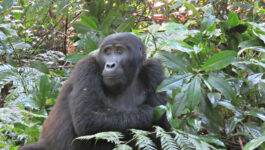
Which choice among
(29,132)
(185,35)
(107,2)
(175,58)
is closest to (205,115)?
(175,58)

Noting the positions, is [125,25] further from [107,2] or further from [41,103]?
[41,103]

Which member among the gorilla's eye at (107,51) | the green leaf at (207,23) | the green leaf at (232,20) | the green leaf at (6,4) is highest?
the green leaf at (6,4)

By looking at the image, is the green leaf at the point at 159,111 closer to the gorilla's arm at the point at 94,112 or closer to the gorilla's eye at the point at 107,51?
the gorilla's arm at the point at 94,112

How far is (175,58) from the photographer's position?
108 inches

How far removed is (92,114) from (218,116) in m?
1.12

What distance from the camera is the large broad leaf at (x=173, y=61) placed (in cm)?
269

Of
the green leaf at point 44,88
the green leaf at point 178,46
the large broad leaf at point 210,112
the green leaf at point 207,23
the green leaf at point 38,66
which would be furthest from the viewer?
the green leaf at point 38,66

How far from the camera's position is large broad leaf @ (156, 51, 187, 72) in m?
2.69

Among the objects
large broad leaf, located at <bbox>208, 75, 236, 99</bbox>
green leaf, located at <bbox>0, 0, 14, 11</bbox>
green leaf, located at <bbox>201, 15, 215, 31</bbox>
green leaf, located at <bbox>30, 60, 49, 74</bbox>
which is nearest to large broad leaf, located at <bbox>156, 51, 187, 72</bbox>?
large broad leaf, located at <bbox>208, 75, 236, 99</bbox>

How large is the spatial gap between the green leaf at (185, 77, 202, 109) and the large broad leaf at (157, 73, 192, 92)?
90 mm

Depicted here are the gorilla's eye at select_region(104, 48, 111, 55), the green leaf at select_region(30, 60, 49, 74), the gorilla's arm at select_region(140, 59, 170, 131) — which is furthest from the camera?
the green leaf at select_region(30, 60, 49, 74)

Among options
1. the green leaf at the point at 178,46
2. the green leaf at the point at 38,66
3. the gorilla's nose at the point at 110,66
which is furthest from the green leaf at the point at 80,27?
the green leaf at the point at 178,46

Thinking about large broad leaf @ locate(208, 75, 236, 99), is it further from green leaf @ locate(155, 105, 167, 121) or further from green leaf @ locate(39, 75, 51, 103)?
green leaf @ locate(39, 75, 51, 103)

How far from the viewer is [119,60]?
3.16 m
